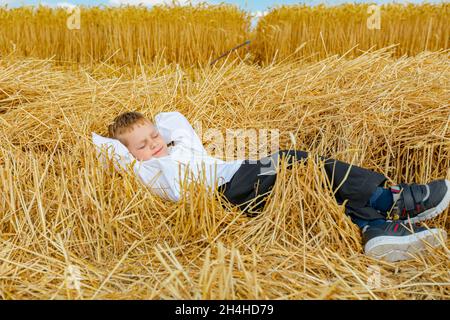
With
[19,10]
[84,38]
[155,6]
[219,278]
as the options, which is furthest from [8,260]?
[19,10]

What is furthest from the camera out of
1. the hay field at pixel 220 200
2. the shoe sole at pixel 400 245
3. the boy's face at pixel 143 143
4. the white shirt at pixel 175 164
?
the boy's face at pixel 143 143

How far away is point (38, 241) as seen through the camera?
1.86m

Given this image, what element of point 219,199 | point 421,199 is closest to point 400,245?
point 421,199

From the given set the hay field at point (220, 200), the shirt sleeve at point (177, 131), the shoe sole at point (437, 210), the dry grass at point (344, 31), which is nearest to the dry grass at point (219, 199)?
the hay field at point (220, 200)

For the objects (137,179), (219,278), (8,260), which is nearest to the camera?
(219,278)

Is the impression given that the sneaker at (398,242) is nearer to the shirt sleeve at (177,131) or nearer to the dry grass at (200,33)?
the shirt sleeve at (177,131)

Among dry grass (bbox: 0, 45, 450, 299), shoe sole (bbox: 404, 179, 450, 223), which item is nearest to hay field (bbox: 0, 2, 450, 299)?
dry grass (bbox: 0, 45, 450, 299)

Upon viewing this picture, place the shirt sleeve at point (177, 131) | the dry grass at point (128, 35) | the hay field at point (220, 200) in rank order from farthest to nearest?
the dry grass at point (128, 35), the shirt sleeve at point (177, 131), the hay field at point (220, 200)

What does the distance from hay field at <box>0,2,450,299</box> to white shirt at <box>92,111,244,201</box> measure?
0.24 ft

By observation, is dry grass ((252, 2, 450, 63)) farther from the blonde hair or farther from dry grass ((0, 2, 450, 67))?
the blonde hair

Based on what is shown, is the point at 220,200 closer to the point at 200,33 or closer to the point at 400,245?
the point at 400,245

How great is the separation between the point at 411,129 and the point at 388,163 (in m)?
0.23

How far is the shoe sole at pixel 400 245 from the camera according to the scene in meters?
1.81

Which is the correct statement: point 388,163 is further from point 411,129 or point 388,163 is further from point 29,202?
point 29,202
